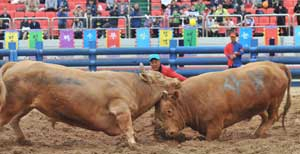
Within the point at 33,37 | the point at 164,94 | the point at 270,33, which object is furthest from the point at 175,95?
the point at 33,37

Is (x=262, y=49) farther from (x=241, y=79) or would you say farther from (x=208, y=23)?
(x=241, y=79)

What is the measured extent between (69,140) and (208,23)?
11.4 metres

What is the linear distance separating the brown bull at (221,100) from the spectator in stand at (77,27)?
11.3 meters

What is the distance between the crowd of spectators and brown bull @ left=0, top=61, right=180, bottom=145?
34.1 feet

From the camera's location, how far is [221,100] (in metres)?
9.00

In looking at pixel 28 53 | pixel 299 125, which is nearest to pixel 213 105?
pixel 299 125

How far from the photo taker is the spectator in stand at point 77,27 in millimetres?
20175

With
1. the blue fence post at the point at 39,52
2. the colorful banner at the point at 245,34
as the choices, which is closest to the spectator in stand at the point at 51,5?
the blue fence post at the point at 39,52

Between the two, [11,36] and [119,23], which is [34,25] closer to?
[11,36]

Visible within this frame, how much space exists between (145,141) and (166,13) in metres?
12.8

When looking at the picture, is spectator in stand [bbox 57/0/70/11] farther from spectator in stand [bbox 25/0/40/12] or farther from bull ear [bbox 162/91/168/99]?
bull ear [bbox 162/91/168/99]

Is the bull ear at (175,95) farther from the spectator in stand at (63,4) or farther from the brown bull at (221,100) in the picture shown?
the spectator in stand at (63,4)

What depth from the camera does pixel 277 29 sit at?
1861cm

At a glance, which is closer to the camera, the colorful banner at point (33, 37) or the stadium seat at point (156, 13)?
the colorful banner at point (33, 37)
